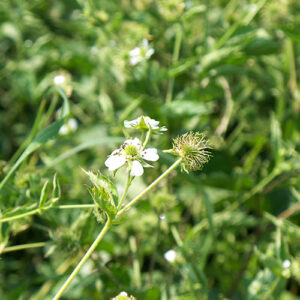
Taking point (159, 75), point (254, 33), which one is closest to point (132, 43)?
point (159, 75)

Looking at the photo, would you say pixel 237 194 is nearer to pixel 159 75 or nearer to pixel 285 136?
pixel 285 136

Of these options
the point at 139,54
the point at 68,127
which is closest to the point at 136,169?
the point at 139,54

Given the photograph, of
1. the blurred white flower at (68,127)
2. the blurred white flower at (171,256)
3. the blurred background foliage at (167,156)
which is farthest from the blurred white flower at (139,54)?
the blurred white flower at (171,256)

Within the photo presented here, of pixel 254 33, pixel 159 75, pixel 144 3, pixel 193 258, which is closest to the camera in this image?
pixel 193 258

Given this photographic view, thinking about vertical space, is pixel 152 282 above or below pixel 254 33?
below

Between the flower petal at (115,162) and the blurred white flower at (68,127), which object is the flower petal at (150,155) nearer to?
the flower petal at (115,162)

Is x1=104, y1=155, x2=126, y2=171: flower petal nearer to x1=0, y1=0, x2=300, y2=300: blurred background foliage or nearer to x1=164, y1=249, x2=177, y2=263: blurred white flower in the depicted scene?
x1=0, y1=0, x2=300, y2=300: blurred background foliage
